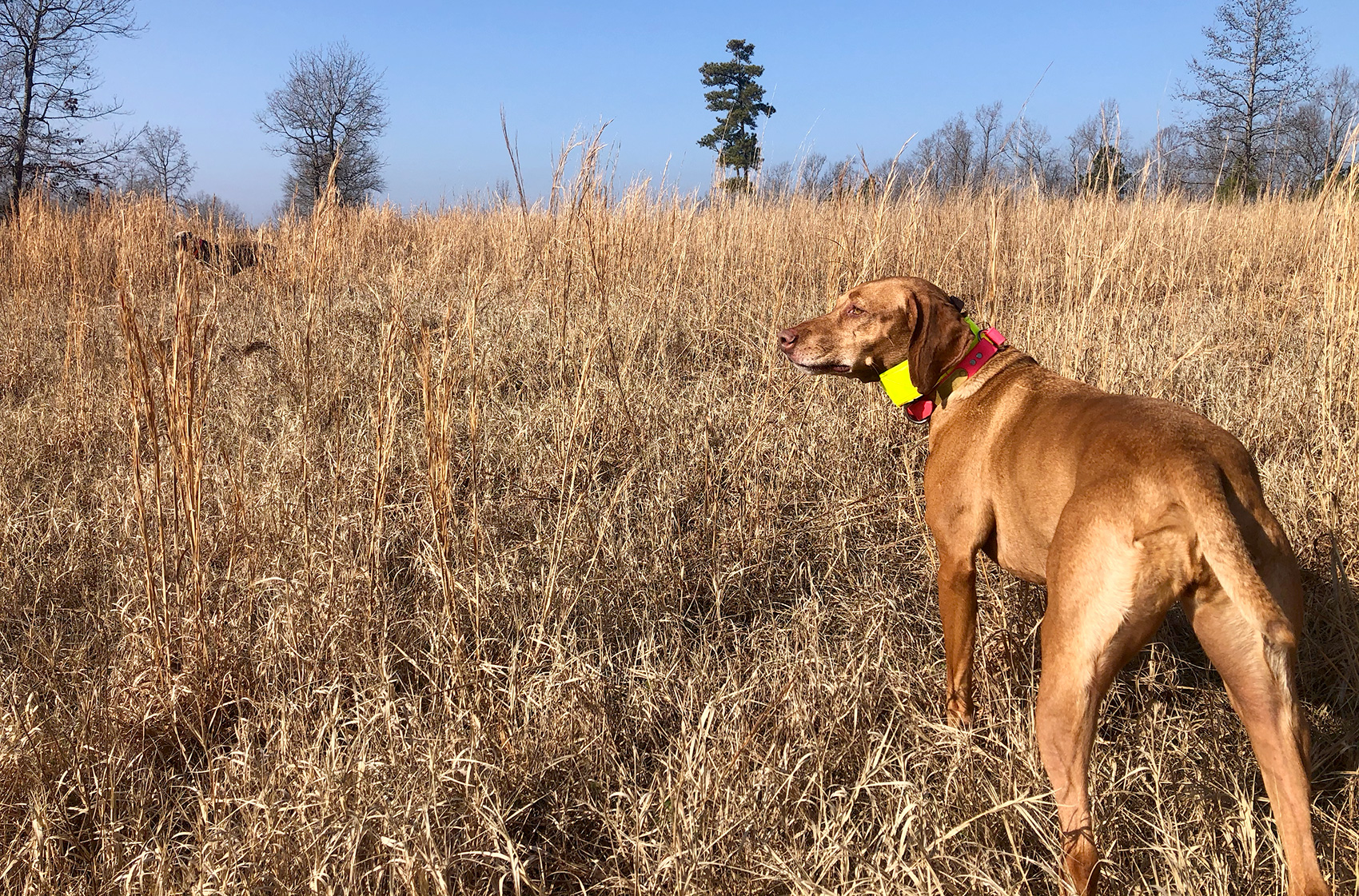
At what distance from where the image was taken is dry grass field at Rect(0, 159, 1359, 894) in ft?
5.26

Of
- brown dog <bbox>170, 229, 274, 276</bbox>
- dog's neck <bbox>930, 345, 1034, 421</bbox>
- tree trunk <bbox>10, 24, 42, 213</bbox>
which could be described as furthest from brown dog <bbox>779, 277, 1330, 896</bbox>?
tree trunk <bbox>10, 24, 42, 213</bbox>

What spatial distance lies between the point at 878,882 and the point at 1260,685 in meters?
0.78

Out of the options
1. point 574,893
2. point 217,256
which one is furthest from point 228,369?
point 574,893

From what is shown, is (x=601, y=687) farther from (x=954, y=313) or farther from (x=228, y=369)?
(x=228, y=369)

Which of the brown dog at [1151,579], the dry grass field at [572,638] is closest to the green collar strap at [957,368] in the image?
the brown dog at [1151,579]

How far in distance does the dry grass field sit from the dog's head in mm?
785

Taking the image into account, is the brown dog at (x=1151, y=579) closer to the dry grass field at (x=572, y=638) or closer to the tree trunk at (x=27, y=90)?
the dry grass field at (x=572, y=638)

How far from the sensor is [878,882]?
1.50m

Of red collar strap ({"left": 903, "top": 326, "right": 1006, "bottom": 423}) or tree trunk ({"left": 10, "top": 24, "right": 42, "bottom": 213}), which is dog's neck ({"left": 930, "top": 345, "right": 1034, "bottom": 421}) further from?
tree trunk ({"left": 10, "top": 24, "right": 42, "bottom": 213})

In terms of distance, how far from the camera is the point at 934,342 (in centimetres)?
230

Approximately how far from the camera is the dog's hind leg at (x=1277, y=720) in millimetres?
1307

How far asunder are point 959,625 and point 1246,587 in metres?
0.82

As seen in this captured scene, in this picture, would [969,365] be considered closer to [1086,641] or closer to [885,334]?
[885,334]

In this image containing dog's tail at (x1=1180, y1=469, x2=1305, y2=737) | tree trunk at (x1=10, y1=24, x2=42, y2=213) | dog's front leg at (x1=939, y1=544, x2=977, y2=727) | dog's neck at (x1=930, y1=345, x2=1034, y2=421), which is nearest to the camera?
dog's tail at (x1=1180, y1=469, x2=1305, y2=737)
